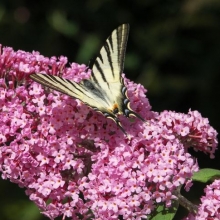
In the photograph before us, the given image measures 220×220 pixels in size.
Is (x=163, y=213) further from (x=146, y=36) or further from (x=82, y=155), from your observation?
(x=146, y=36)


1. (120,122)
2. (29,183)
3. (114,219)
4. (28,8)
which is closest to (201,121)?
(120,122)

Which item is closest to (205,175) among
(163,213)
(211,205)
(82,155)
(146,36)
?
(211,205)

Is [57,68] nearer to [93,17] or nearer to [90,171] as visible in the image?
[90,171]

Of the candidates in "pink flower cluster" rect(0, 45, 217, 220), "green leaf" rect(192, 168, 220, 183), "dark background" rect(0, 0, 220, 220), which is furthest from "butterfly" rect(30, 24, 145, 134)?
"dark background" rect(0, 0, 220, 220)

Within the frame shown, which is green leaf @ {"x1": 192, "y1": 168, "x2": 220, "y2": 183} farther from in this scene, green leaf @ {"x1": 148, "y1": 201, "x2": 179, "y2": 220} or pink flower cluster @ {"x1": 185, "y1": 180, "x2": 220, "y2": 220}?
green leaf @ {"x1": 148, "y1": 201, "x2": 179, "y2": 220}

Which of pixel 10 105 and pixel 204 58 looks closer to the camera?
pixel 10 105

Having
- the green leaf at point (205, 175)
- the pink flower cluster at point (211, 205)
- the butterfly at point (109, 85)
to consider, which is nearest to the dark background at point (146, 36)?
the butterfly at point (109, 85)

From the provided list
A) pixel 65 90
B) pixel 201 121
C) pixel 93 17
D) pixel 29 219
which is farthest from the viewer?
pixel 93 17

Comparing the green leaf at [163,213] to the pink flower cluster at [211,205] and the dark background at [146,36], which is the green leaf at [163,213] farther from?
the dark background at [146,36]
